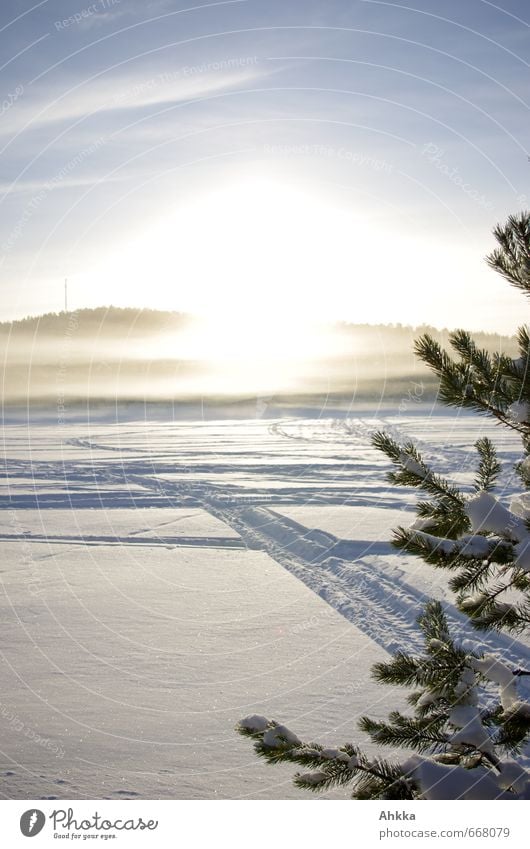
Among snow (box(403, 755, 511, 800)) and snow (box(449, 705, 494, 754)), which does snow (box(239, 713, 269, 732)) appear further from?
snow (box(449, 705, 494, 754))

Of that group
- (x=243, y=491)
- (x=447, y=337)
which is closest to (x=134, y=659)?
(x=447, y=337)

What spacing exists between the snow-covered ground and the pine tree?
1326 mm

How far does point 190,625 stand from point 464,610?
4203mm

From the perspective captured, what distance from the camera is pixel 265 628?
20.3 feet

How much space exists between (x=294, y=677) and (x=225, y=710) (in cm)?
69

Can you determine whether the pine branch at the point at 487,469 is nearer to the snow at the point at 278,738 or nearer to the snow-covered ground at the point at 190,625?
the snow at the point at 278,738

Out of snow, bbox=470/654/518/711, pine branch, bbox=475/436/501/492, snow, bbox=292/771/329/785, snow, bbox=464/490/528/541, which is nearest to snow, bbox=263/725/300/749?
snow, bbox=292/771/329/785

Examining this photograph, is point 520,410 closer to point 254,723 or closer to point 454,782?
point 454,782

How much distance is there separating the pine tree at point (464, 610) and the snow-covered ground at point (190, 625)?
1.33 metres

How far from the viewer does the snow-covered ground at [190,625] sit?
13.1ft

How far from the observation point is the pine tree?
229 cm

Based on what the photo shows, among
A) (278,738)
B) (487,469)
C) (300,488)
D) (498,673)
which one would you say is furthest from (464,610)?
(300,488)

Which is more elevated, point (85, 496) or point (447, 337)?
point (447, 337)
